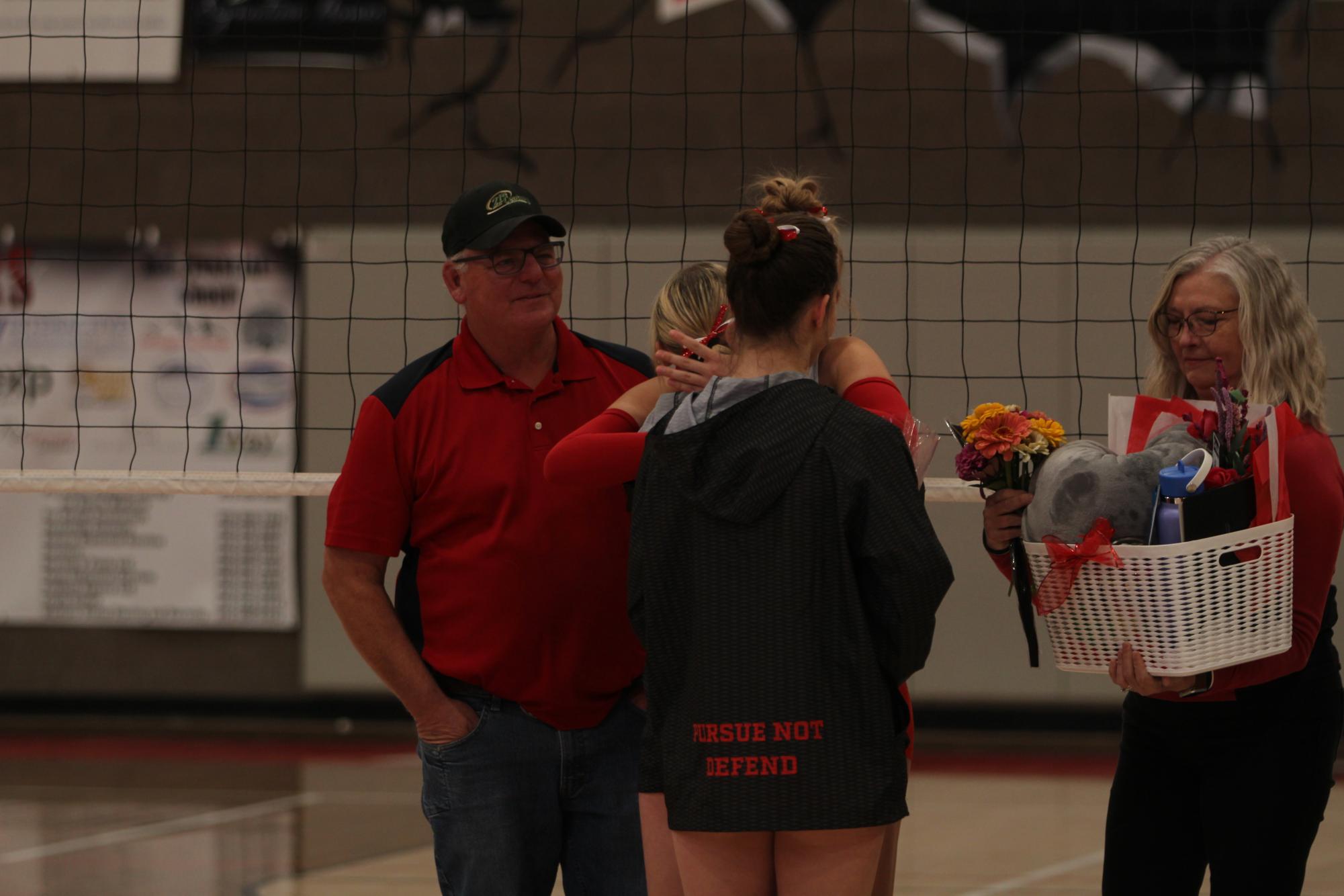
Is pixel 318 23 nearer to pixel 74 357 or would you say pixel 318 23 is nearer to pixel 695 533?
pixel 74 357

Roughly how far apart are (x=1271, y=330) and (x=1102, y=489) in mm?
456

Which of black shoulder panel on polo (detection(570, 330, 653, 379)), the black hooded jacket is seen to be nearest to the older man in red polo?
black shoulder panel on polo (detection(570, 330, 653, 379))

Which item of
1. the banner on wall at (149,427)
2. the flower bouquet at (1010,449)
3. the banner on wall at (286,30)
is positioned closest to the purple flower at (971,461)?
the flower bouquet at (1010,449)

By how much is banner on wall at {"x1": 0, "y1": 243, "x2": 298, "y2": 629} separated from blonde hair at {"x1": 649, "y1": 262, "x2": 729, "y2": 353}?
5.46 metres

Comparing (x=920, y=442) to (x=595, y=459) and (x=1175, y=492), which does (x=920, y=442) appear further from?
(x=595, y=459)

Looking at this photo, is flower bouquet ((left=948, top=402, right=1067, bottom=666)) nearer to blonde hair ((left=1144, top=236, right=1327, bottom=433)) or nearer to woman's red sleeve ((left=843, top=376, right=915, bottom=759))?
woman's red sleeve ((left=843, top=376, right=915, bottom=759))

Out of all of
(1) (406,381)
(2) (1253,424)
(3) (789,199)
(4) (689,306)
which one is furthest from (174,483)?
(2) (1253,424)

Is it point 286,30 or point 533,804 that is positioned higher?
point 286,30

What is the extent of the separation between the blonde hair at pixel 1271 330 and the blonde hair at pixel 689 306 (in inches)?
31.2

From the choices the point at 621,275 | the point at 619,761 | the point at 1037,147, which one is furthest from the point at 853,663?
the point at 1037,147

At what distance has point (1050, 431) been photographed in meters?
2.31

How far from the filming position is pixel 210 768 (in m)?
6.87

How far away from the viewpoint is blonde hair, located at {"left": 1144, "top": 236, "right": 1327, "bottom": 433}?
2.40 meters

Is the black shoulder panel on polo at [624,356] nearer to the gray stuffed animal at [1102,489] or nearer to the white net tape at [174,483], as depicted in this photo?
the gray stuffed animal at [1102,489]
